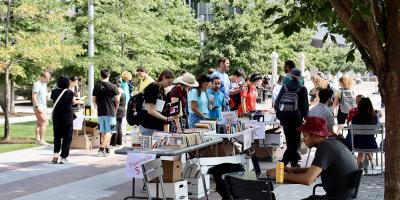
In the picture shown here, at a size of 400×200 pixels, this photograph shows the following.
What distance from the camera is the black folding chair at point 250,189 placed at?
5195 millimetres

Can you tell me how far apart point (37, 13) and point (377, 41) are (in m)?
13.7

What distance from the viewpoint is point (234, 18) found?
1388 inches

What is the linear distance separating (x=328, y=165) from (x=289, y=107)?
18.4 ft

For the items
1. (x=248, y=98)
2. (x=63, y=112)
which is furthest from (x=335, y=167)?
(x=248, y=98)

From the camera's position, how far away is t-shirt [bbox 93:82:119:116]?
505 inches

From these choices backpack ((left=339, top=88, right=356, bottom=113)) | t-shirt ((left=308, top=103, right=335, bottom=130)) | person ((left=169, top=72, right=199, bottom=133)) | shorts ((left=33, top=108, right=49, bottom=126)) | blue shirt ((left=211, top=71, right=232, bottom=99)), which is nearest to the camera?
person ((left=169, top=72, right=199, bottom=133))

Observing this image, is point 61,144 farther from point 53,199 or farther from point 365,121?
point 365,121

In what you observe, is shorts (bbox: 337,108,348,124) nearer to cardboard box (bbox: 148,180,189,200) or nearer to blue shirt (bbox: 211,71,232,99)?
blue shirt (bbox: 211,71,232,99)

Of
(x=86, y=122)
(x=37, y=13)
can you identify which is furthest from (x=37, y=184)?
(x=37, y=13)

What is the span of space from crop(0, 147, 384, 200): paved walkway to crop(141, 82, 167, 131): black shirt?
100 cm

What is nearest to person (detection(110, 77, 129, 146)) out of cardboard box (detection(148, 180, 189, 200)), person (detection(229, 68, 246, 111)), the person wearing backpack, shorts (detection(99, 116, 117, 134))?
shorts (detection(99, 116, 117, 134))

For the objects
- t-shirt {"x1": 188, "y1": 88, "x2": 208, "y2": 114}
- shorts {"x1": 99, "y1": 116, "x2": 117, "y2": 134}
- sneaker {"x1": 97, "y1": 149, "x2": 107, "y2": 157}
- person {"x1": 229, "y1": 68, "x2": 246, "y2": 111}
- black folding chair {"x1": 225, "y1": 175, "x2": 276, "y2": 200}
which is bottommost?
sneaker {"x1": 97, "y1": 149, "x2": 107, "y2": 157}

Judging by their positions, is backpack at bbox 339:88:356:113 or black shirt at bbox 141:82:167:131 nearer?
black shirt at bbox 141:82:167:131

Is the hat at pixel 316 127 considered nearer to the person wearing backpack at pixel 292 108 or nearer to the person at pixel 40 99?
the person wearing backpack at pixel 292 108
